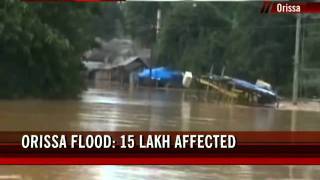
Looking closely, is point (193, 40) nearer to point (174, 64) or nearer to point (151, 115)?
point (174, 64)

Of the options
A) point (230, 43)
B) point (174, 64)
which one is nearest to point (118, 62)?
point (174, 64)

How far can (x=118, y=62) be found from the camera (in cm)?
209

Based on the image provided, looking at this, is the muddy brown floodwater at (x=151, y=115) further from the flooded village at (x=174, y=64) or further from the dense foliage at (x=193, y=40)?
the dense foliage at (x=193, y=40)

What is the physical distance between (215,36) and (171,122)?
52cm

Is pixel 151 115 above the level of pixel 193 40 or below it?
below

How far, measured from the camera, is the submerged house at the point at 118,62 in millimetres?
2049

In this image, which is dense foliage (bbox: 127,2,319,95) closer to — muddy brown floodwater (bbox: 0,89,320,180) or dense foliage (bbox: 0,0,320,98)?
dense foliage (bbox: 0,0,320,98)

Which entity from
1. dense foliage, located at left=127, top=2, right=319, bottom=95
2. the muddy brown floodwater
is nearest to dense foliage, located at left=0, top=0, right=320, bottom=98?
dense foliage, located at left=127, top=2, right=319, bottom=95

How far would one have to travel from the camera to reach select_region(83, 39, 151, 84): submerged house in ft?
6.72

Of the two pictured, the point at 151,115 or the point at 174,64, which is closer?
the point at 174,64

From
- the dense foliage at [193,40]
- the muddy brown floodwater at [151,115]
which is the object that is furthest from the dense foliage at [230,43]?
the muddy brown floodwater at [151,115]

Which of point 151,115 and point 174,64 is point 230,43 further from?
point 151,115

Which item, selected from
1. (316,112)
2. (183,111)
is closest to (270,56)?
(316,112)

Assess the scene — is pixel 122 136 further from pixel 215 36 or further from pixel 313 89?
pixel 313 89
